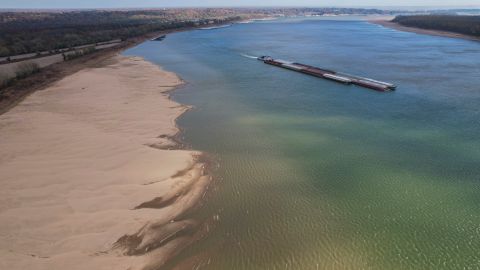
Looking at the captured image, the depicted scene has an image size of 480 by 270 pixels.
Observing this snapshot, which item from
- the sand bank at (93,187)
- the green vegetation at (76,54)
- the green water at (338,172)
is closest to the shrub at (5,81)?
the sand bank at (93,187)

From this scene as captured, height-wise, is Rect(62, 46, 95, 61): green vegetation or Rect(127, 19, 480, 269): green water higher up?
Rect(62, 46, 95, 61): green vegetation

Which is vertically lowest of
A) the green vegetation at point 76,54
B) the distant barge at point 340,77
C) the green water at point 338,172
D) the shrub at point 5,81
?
the green water at point 338,172

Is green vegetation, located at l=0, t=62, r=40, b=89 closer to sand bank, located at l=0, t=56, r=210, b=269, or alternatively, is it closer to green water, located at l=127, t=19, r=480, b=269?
sand bank, located at l=0, t=56, r=210, b=269

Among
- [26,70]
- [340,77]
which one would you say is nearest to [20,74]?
[26,70]

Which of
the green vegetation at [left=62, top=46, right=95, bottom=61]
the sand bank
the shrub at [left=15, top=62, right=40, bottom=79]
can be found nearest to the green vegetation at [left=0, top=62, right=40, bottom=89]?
the shrub at [left=15, top=62, right=40, bottom=79]

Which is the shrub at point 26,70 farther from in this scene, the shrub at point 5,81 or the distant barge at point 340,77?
the distant barge at point 340,77
